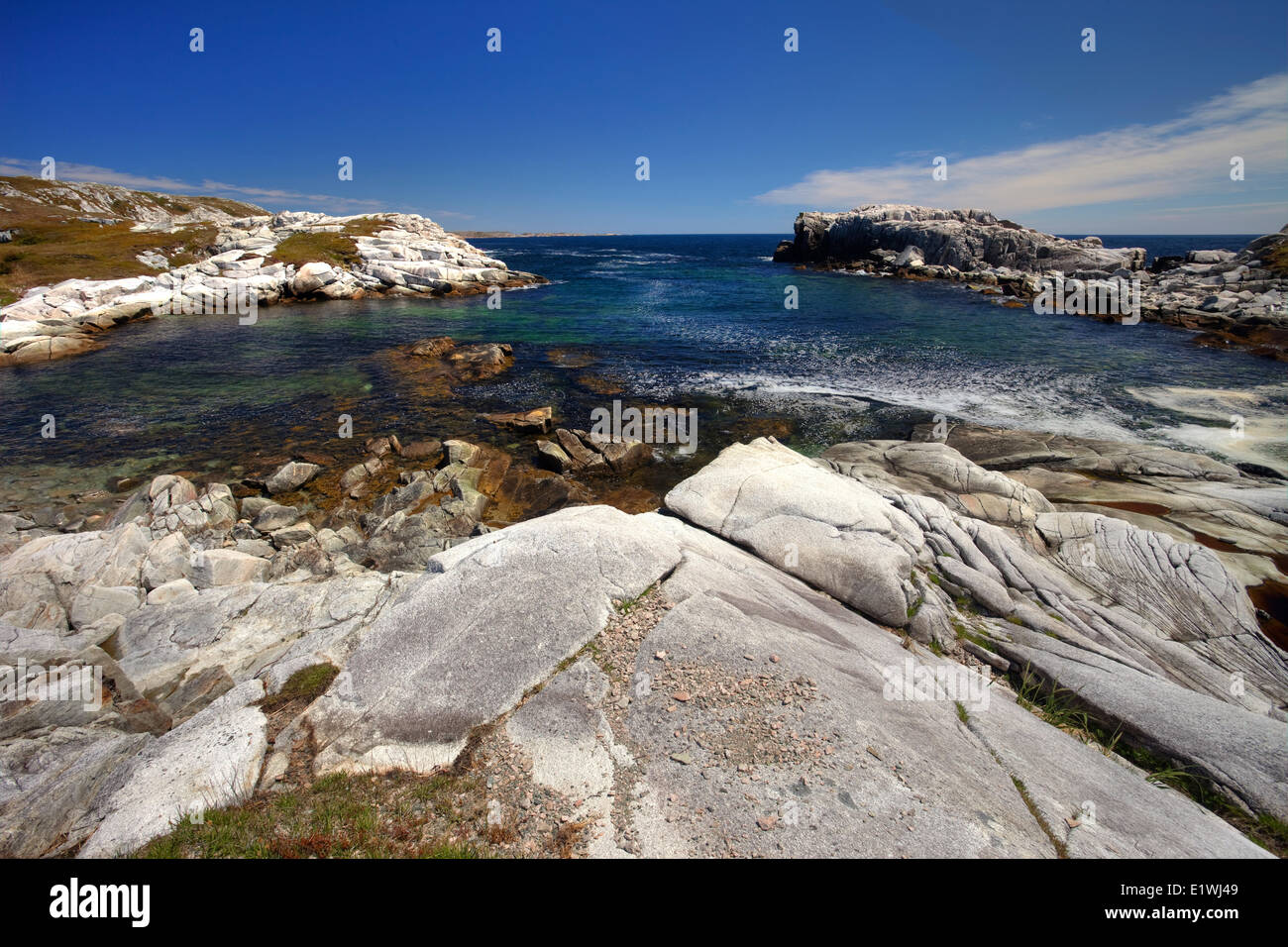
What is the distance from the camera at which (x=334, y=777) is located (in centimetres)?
724

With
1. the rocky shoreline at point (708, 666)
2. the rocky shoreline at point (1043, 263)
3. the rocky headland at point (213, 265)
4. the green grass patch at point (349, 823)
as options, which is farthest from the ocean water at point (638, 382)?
the green grass patch at point (349, 823)

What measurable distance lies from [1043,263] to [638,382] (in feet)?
305

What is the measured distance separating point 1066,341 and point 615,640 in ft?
178

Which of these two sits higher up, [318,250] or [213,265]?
[318,250]

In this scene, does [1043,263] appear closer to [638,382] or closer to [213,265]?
[638,382]

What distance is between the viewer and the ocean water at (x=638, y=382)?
24859 mm

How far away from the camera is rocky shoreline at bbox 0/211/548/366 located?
44125 mm

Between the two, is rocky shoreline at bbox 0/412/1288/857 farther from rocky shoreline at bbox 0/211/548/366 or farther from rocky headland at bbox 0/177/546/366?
rocky headland at bbox 0/177/546/366

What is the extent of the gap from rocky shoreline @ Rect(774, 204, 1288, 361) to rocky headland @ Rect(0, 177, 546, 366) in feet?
244

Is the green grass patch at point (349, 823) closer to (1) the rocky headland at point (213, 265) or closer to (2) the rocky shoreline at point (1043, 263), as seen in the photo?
(1) the rocky headland at point (213, 265)

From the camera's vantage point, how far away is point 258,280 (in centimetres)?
6575

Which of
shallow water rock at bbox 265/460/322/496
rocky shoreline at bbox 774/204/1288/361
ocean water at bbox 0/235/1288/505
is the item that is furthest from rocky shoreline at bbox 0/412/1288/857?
rocky shoreline at bbox 774/204/1288/361

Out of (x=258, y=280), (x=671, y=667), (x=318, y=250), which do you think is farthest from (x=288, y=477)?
(x=318, y=250)
